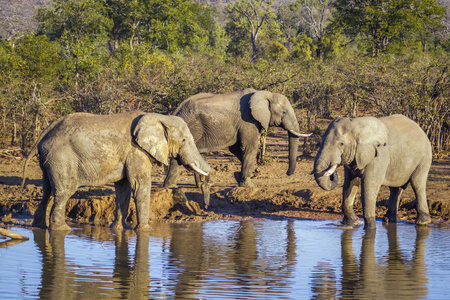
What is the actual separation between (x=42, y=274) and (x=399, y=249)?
14.2 ft

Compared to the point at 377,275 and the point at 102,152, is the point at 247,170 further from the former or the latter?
the point at 377,275

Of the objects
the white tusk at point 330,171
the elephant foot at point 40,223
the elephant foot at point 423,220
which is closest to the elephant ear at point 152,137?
the elephant foot at point 40,223

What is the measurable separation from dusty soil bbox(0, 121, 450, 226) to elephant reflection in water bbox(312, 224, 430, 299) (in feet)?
7.72

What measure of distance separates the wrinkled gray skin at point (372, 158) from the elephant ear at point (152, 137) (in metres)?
2.10

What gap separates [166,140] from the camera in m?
9.59

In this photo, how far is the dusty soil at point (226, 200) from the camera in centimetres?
1070

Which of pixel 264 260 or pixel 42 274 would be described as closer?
pixel 42 274

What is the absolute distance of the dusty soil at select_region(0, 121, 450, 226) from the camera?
1070 centimetres

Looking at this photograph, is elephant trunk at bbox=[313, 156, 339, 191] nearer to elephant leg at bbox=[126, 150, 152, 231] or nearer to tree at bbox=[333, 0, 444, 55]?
elephant leg at bbox=[126, 150, 152, 231]

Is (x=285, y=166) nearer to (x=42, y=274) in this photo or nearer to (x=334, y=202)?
(x=334, y=202)

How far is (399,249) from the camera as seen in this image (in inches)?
340

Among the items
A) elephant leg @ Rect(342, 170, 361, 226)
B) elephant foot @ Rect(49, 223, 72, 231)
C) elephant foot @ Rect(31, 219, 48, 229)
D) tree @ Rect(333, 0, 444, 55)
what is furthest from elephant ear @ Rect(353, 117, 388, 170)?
tree @ Rect(333, 0, 444, 55)

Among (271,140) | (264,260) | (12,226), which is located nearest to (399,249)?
(264,260)

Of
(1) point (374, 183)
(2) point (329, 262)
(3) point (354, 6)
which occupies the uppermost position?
(3) point (354, 6)
